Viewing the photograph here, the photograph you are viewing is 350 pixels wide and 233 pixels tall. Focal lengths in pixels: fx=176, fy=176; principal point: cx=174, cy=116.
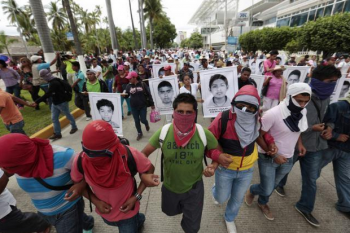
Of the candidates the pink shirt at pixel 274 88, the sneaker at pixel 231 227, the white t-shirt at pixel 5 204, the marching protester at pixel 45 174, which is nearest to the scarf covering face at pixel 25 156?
the marching protester at pixel 45 174

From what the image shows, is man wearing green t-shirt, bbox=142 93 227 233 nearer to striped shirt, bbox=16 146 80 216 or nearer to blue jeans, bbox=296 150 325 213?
striped shirt, bbox=16 146 80 216

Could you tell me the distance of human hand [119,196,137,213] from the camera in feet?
5.13

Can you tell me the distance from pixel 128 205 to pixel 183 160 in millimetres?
→ 639

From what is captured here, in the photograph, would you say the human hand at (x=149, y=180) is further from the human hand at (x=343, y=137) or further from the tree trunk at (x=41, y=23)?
the tree trunk at (x=41, y=23)

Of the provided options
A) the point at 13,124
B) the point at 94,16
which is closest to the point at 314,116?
the point at 13,124

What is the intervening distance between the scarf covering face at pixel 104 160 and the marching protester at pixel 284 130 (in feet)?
5.11

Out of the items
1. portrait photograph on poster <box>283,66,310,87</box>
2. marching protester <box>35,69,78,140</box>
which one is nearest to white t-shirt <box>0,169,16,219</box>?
marching protester <box>35,69,78,140</box>

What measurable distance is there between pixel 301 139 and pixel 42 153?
2735mm

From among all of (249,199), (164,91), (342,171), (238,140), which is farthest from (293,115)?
(164,91)

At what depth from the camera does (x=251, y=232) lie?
88.2 inches

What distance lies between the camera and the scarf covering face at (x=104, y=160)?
4.16 feet

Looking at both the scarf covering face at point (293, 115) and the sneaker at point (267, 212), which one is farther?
the sneaker at point (267, 212)

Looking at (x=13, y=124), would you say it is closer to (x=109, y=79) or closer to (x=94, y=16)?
(x=109, y=79)

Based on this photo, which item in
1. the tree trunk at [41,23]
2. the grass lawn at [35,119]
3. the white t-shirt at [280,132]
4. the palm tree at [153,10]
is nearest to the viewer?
the white t-shirt at [280,132]
